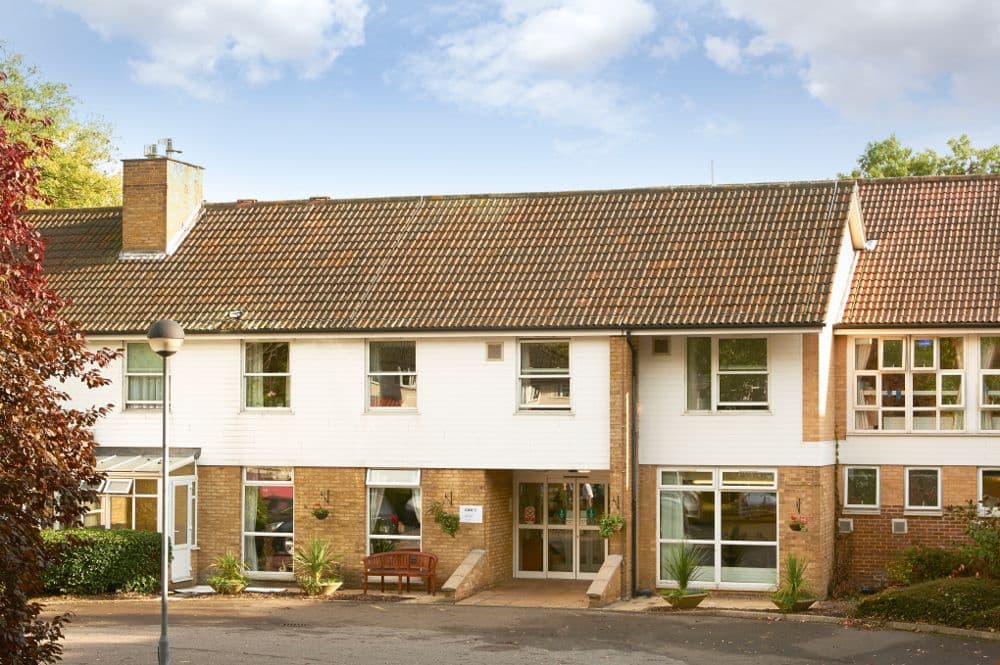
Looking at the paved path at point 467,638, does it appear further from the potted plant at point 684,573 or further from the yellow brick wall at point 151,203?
the yellow brick wall at point 151,203

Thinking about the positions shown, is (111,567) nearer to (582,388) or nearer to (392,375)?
(392,375)

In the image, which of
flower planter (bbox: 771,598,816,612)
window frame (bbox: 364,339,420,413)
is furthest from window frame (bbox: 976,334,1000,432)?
window frame (bbox: 364,339,420,413)

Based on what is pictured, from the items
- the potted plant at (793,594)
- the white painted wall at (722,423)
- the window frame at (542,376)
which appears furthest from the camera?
the window frame at (542,376)

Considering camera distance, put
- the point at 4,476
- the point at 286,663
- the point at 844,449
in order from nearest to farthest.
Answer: the point at 4,476 < the point at 286,663 < the point at 844,449

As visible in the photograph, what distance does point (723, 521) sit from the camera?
2686cm

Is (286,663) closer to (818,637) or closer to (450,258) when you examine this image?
(818,637)

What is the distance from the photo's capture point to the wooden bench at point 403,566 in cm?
2673

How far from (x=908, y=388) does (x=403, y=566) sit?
10.5m

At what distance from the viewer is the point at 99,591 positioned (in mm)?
26812

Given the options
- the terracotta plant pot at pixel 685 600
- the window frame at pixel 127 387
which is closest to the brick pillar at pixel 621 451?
the terracotta plant pot at pixel 685 600

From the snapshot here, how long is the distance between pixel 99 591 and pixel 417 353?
7589 mm

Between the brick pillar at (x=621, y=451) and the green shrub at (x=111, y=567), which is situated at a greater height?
the brick pillar at (x=621, y=451)

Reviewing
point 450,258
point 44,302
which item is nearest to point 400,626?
point 450,258

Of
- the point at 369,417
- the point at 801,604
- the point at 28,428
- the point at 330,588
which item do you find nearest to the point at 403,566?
the point at 330,588
